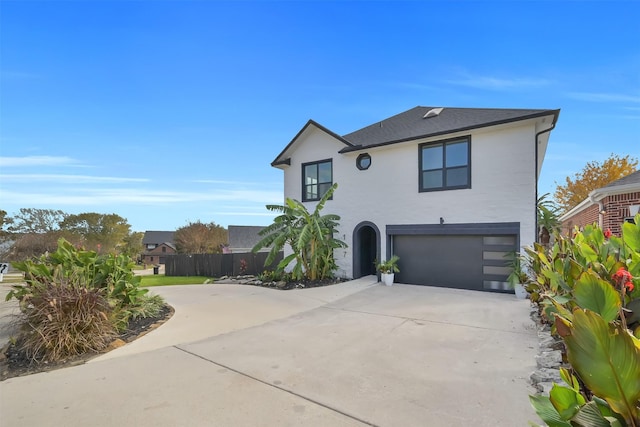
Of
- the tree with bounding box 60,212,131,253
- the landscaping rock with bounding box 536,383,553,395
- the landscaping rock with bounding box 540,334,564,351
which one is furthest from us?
the tree with bounding box 60,212,131,253

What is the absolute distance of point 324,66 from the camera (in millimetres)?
11977

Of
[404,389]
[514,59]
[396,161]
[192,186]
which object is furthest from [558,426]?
[192,186]

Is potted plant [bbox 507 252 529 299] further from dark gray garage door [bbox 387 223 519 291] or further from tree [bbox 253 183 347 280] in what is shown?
tree [bbox 253 183 347 280]

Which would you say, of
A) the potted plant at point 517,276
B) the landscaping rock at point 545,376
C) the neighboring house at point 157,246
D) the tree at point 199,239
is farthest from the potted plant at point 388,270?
the neighboring house at point 157,246

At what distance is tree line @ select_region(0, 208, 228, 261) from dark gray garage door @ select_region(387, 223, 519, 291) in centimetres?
2307

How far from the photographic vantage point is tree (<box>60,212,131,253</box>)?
45875mm

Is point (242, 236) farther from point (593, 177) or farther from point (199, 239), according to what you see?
point (593, 177)

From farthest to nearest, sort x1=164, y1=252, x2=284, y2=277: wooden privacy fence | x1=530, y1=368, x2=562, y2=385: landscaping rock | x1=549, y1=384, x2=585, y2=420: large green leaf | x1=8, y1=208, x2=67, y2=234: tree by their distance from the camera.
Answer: x1=8, y1=208, x2=67, y2=234: tree → x1=164, y1=252, x2=284, y2=277: wooden privacy fence → x1=530, y1=368, x2=562, y2=385: landscaping rock → x1=549, y1=384, x2=585, y2=420: large green leaf

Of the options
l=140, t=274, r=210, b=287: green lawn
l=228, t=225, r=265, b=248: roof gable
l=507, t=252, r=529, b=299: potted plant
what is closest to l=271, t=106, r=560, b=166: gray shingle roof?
l=507, t=252, r=529, b=299: potted plant

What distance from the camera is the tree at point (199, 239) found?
4088cm

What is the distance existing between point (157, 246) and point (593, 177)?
237ft

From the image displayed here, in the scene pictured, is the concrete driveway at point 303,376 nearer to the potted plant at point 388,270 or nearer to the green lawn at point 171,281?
the potted plant at point 388,270

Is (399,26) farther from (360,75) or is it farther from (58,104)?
(58,104)

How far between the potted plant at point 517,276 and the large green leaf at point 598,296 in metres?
7.99
